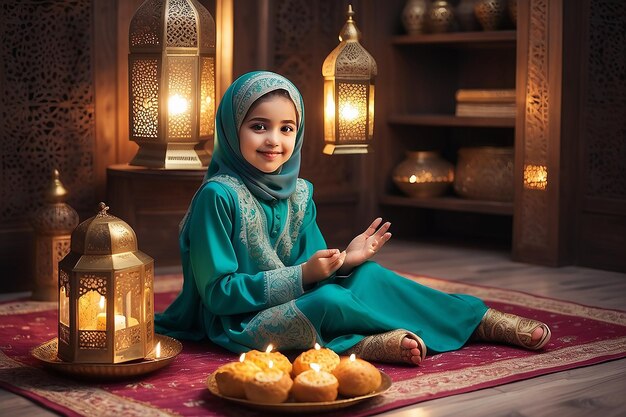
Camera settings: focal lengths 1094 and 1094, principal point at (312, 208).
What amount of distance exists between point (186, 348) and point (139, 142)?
1.06 metres

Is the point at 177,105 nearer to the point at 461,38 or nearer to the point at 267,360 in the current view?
the point at 267,360

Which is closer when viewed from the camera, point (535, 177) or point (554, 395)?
point (554, 395)

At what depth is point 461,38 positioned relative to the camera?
17.8 ft

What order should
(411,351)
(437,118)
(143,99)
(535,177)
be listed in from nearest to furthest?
(411,351) → (143,99) → (535,177) → (437,118)

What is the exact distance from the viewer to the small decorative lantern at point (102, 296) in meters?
2.75

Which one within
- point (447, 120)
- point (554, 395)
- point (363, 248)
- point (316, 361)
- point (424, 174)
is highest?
point (447, 120)

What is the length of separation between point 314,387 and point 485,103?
3.23 meters

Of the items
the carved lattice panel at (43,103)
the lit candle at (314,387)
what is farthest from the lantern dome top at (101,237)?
the carved lattice panel at (43,103)

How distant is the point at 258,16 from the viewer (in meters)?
5.08

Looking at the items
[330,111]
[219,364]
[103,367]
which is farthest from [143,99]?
[103,367]

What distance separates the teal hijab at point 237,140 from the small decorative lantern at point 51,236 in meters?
1.05

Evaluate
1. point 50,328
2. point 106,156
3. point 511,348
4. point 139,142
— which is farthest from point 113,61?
point 511,348

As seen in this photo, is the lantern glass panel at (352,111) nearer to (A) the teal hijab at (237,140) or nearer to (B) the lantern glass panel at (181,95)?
(A) the teal hijab at (237,140)

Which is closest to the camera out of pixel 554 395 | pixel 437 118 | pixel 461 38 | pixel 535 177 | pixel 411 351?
pixel 554 395
